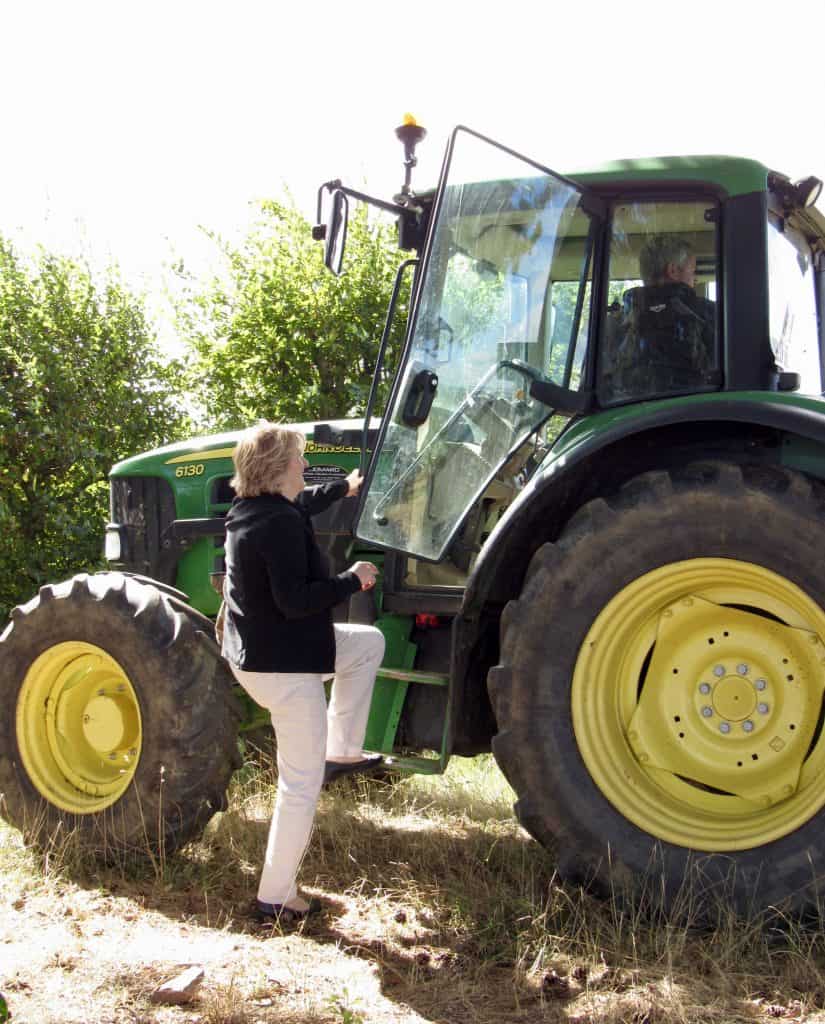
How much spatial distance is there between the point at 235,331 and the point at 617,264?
6203 millimetres

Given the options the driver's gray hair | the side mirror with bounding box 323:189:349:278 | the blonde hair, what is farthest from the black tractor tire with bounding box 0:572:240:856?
the driver's gray hair

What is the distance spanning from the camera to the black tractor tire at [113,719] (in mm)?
4070

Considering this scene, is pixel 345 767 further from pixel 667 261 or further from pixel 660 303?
pixel 667 261

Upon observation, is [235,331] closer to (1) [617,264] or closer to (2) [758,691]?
(1) [617,264]

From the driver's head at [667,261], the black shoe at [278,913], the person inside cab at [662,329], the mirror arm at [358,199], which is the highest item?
the mirror arm at [358,199]

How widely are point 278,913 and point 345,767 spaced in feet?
1.77

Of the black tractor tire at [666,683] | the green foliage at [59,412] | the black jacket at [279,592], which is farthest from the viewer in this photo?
the green foliage at [59,412]

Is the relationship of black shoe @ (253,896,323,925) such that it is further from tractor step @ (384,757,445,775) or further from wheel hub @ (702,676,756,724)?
wheel hub @ (702,676,756,724)

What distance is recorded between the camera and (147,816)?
13.4 ft

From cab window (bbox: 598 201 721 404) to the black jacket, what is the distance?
118 cm

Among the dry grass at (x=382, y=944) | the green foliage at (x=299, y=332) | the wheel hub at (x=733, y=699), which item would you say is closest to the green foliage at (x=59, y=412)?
the green foliage at (x=299, y=332)

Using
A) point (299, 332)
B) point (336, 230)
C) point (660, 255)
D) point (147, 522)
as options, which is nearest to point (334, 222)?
point (336, 230)

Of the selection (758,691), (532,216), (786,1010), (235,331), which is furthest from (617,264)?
(235,331)

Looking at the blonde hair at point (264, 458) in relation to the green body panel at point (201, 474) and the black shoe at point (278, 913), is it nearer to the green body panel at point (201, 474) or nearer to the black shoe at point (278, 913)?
the green body panel at point (201, 474)
